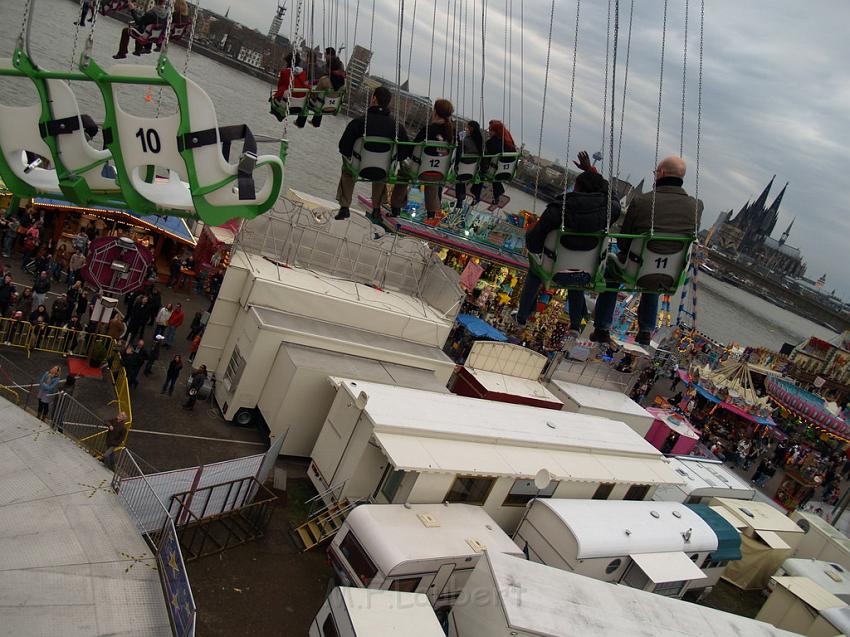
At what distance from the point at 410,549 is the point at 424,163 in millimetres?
6097

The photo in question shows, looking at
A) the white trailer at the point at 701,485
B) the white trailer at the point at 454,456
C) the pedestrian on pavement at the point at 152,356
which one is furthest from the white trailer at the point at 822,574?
the pedestrian on pavement at the point at 152,356

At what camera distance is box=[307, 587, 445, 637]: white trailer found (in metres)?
8.08

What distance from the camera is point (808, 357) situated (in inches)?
2315

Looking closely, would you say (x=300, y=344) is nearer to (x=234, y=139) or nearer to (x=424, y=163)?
(x=424, y=163)

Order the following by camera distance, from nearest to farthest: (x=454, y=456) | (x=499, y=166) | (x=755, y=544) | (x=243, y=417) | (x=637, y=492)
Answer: (x=499, y=166) → (x=454, y=456) → (x=243, y=417) → (x=637, y=492) → (x=755, y=544)

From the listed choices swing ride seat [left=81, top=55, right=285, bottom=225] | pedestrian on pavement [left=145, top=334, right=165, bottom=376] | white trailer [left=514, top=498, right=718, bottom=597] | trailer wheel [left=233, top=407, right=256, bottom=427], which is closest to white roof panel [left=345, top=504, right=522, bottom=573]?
white trailer [left=514, top=498, right=718, bottom=597]

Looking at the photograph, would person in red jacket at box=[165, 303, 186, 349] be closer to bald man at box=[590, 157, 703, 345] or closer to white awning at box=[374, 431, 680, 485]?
white awning at box=[374, 431, 680, 485]

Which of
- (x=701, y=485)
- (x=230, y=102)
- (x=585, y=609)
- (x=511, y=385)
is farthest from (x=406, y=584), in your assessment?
(x=230, y=102)

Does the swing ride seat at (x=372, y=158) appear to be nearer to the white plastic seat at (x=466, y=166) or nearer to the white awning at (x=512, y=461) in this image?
the white plastic seat at (x=466, y=166)

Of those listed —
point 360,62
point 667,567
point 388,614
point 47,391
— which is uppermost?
point 360,62

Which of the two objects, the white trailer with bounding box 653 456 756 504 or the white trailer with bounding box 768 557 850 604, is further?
the white trailer with bounding box 653 456 756 504

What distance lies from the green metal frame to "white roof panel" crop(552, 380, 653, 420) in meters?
13.0

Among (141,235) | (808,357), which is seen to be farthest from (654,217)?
(808,357)

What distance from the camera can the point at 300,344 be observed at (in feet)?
46.6
